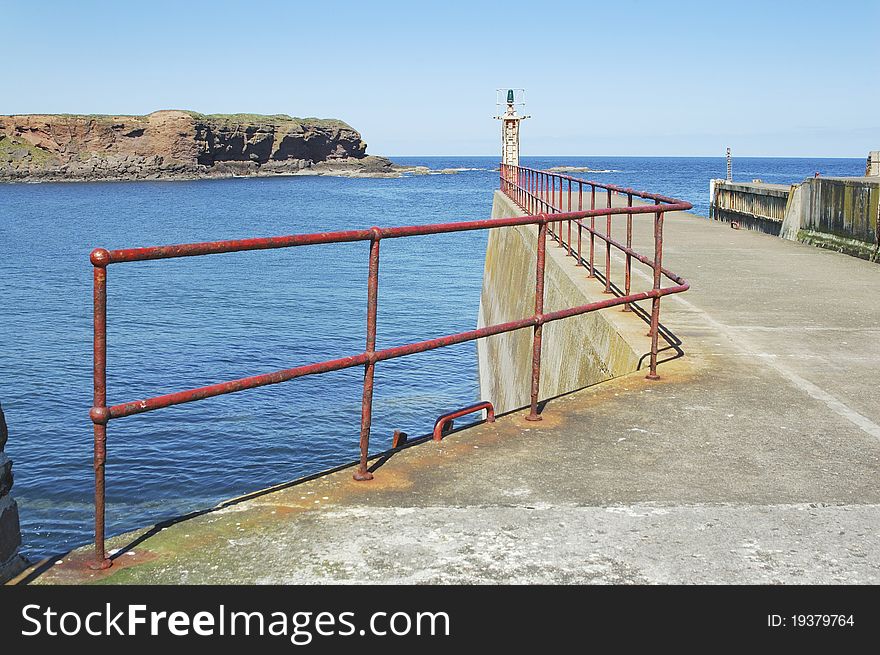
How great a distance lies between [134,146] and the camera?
148 m

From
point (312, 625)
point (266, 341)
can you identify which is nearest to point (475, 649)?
point (312, 625)

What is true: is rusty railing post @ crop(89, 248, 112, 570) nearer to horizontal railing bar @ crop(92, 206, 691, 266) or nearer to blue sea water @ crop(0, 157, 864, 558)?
horizontal railing bar @ crop(92, 206, 691, 266)

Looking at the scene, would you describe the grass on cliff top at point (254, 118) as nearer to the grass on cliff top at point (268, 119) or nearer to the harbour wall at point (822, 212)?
the grass on cliff top at point (268, 119)

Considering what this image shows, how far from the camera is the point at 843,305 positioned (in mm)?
8930

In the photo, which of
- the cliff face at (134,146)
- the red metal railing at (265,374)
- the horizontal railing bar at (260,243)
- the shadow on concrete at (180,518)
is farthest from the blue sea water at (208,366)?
the cliff face at (134,146)

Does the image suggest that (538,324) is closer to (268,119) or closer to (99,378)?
(99,378)

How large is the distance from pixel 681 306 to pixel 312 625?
21.7ft

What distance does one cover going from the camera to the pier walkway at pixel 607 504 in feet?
11.3

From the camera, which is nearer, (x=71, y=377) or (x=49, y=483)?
(x=49, y=483)

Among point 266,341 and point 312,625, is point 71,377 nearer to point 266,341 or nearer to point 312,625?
point 266,341

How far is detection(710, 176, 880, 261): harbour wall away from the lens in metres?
12.3

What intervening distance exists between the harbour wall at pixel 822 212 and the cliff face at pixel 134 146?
5356 inches

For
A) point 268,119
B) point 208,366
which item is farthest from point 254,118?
point 208,366

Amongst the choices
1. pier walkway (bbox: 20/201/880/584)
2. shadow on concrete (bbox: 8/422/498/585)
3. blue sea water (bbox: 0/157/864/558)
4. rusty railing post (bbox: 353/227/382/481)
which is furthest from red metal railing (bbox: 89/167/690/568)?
blue sea water (bbox: 0/157/864/558)
